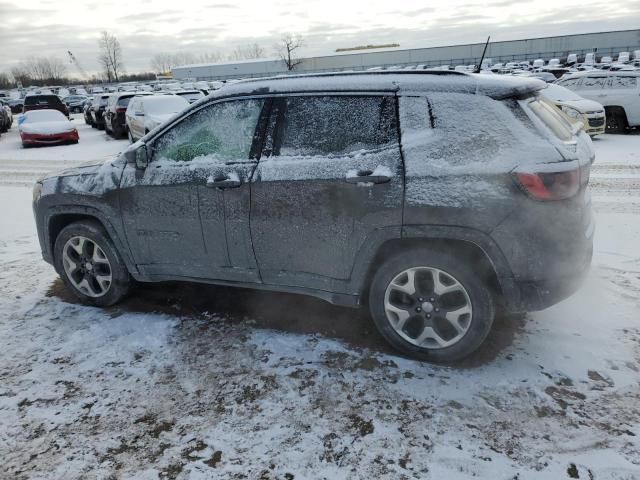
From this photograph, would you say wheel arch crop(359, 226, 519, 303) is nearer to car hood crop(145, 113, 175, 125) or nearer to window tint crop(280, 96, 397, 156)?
window tint crop(280, 96, 397, 156)

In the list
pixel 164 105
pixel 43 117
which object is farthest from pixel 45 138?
pixel 164 105

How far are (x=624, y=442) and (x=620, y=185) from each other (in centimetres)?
687

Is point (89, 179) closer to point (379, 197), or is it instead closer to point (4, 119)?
point (379, 197)

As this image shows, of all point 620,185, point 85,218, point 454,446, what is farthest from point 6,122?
point 454,446

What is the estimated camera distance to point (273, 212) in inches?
144

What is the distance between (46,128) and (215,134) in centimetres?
1635

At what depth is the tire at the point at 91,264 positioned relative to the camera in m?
4.45

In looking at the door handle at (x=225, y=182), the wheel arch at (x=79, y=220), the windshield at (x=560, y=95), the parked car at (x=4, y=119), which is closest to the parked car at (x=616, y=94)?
the windshield at (x=560, y=95)

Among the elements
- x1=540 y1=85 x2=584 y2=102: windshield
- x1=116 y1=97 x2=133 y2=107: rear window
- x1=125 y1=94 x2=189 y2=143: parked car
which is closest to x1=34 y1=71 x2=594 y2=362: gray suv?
x1=125 y1=94 x2=189 y2=143: parked car

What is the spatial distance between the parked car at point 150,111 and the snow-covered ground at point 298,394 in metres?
10.2

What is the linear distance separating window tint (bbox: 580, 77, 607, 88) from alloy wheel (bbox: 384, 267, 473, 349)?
45.6 ft

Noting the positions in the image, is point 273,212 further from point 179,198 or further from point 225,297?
point 225,297

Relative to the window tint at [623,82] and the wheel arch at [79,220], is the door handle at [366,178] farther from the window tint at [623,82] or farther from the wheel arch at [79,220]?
the window tint at [623,82]

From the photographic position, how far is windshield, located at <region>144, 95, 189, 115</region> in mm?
14625
